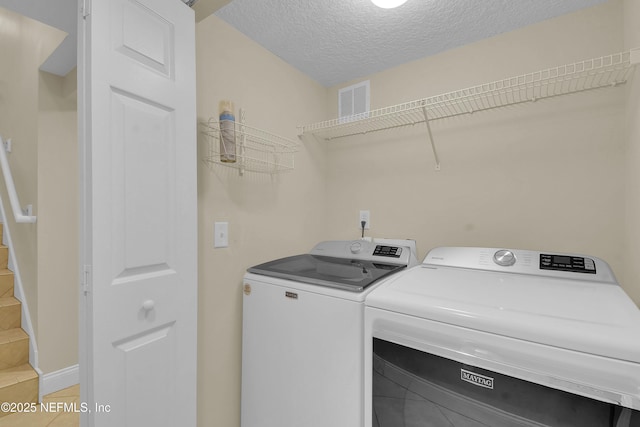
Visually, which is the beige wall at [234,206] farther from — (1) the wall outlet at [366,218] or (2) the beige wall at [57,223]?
(2) the beige wall at [57,223]

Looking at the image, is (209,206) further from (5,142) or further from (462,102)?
(5,142)

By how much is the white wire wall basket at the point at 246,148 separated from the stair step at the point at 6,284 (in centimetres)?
235

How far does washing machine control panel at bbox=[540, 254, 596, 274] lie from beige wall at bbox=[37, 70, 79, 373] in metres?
3.24

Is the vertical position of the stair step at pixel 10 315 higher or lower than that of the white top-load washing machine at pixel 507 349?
lower

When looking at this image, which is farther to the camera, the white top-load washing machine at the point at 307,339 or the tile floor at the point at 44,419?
the tile floor at the point at 44,419

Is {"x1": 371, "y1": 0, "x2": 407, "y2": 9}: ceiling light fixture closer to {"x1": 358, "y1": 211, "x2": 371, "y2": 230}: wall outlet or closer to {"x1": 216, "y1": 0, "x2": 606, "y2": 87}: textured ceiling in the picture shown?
{"x1": 216, "y1": 0, "x2": 606, "y2": 87}: textured ceiling

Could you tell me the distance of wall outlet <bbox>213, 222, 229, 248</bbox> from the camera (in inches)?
57.9

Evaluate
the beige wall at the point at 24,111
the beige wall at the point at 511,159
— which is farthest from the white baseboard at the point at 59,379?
the beige wall at the point at 511,159

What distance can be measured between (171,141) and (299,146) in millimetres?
1028

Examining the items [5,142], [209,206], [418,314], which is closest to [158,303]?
[209,206]

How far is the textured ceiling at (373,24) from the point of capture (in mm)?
1404

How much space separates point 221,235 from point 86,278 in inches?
25.5

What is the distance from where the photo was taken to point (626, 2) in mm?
1272

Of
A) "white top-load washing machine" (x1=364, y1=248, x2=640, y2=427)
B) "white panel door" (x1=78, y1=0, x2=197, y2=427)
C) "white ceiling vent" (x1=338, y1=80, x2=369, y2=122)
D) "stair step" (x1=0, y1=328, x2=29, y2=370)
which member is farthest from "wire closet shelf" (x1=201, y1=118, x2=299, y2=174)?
"stair step" (x1=0, y1=328, x2=29, y2=370)
